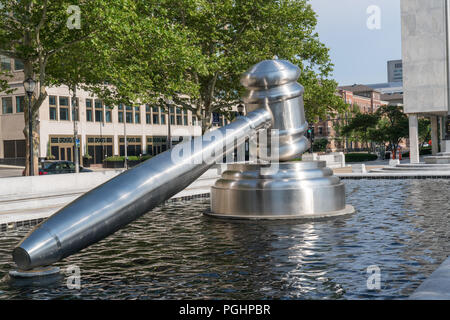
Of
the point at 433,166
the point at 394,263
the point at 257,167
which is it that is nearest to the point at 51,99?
the point at 433,166

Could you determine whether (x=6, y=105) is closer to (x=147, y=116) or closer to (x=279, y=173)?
(x=147, y=116)

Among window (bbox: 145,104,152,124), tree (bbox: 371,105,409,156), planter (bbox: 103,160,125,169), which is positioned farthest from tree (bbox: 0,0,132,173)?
tree (bbox: 371,105,409,156)

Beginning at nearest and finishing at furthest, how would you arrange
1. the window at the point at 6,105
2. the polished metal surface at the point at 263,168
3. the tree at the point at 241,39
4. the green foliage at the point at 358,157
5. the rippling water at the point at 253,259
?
1. the rippling water at the point at 253,259
2. the polished metal surface at the point at 263,168
3. the tree at the point at 241,39
4. the green foliage at the point at 358,157
5. the window at the point at 6,105

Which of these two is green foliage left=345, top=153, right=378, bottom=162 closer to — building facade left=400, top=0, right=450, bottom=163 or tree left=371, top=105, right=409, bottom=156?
tree left=371, top=105, right=409, bottom=156

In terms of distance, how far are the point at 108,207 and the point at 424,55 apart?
3175 centimetres

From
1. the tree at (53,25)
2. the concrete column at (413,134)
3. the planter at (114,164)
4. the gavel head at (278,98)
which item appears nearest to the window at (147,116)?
the planter at (114,164)

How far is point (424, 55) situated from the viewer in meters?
32.1

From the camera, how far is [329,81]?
3247 cm

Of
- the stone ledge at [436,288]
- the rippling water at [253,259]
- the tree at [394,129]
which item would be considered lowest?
the rippling water at [253,259]

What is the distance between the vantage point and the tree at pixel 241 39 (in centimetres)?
2666

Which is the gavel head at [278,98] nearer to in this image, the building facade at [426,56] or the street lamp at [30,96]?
the street lamp at [30,96]

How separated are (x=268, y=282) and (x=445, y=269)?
1530 millimetres

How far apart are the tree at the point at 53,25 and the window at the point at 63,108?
1344 inches

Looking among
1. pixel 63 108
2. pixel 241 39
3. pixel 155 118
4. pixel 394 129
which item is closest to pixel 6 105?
pixel 63 108
